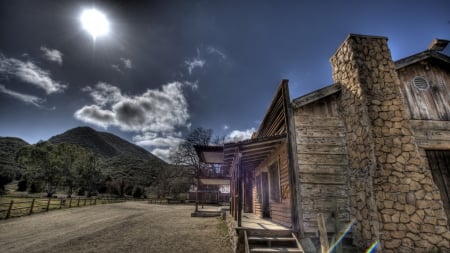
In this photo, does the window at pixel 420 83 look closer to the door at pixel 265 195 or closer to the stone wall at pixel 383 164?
the stone wall at pixel 383 164

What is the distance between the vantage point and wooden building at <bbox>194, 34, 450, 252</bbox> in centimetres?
476

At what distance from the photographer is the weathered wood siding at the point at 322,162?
571 centimetres

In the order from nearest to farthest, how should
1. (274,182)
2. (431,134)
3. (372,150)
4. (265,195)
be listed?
(372,150) → (431,134) → (274,182) → (265,195)

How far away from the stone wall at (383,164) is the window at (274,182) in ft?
8.51

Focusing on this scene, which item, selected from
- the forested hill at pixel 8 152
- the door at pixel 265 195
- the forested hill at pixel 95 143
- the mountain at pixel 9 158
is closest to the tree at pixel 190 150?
the door at pixel 265 195

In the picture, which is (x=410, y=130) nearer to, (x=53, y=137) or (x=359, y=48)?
(x=359, y=48)

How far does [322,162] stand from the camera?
6.14m

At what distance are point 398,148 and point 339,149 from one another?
1455 mm

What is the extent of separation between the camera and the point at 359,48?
6.23 meters

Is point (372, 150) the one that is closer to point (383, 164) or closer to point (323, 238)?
point (383, 164)

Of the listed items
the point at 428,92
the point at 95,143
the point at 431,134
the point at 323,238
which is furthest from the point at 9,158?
the point at 428,92

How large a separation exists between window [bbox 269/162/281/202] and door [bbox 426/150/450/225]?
4509mm

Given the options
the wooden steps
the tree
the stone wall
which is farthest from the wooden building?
the tree

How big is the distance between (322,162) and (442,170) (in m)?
3.25
